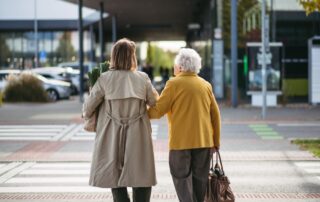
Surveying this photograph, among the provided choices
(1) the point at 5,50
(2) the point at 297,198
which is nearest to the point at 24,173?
(2) the point at 297,198

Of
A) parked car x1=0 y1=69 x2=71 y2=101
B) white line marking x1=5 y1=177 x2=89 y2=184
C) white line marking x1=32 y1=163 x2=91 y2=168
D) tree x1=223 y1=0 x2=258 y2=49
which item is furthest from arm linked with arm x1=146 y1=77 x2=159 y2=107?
parked car x1=0 y1=69 x2=71 y2=101

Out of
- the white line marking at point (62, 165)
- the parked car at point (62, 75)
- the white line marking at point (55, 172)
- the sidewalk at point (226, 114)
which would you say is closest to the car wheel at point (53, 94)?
the parked car at point (62, 75)

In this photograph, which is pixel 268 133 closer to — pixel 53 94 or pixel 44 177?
pixel 44 177

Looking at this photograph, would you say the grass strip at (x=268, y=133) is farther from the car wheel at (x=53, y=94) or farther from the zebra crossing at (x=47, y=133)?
the car wheel at (x=53, y=94)

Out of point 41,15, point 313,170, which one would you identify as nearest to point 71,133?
point 313,170

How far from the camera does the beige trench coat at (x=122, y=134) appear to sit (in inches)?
263

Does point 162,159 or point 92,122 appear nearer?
point 92,122

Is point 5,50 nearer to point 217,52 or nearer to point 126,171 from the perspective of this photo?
point 217,52

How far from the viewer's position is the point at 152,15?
4831 centimetres

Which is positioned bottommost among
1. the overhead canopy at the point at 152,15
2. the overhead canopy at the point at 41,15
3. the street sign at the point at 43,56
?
the street sign at the point at 43,56

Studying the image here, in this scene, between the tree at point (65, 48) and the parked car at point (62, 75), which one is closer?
the parked car at point (62, 75)

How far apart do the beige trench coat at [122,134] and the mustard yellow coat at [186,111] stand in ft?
1.03

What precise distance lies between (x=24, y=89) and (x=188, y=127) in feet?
84.5

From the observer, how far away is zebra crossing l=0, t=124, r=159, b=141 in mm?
17453
